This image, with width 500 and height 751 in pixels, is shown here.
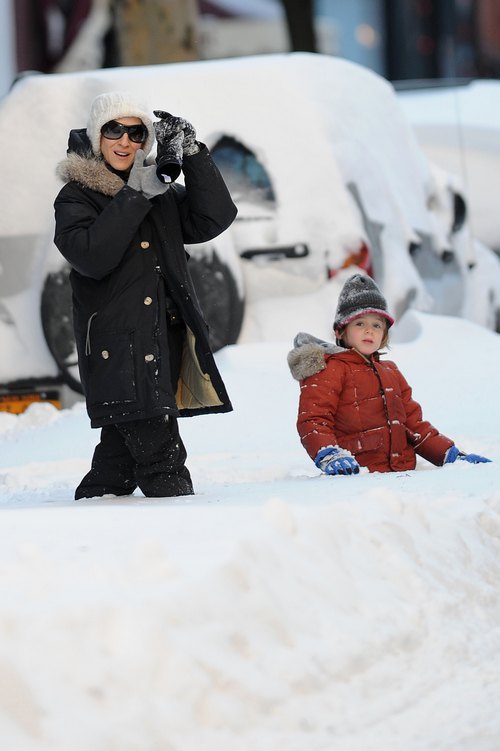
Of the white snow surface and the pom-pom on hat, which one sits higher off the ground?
the white snow surface

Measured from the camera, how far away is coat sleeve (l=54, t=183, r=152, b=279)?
445 centimetres

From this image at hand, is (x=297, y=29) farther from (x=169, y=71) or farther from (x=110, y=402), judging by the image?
(x=110, y=402)

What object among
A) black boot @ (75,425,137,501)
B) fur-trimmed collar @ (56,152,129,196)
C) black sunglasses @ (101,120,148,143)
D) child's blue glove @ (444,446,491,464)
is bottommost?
child's blue glove @ (444,446,491,464)

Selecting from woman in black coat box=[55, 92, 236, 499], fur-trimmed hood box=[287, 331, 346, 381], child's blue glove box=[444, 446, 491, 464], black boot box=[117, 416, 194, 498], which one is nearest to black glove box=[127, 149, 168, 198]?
woman in black coat box=[55, 92, 236, 499]

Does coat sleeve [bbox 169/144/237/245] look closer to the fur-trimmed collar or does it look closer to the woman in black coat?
the woman in black coat

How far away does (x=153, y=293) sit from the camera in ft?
15.2

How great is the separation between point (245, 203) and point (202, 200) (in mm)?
2683

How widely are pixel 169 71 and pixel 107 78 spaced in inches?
12.4

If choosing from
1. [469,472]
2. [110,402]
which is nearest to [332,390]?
[469,472]

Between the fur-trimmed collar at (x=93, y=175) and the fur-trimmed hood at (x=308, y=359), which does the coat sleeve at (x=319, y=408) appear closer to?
the fur-trimmed hood at (x=308, y=359)

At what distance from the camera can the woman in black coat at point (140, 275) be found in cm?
450

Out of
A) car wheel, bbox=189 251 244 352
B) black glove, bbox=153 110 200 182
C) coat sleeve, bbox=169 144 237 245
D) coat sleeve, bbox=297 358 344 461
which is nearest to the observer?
black glove, bbox=153 110 200 182

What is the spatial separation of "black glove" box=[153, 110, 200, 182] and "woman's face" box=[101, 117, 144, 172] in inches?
5.2

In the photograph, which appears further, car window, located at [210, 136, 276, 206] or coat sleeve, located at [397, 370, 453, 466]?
car window, located at [210, 136, 276, 206]
